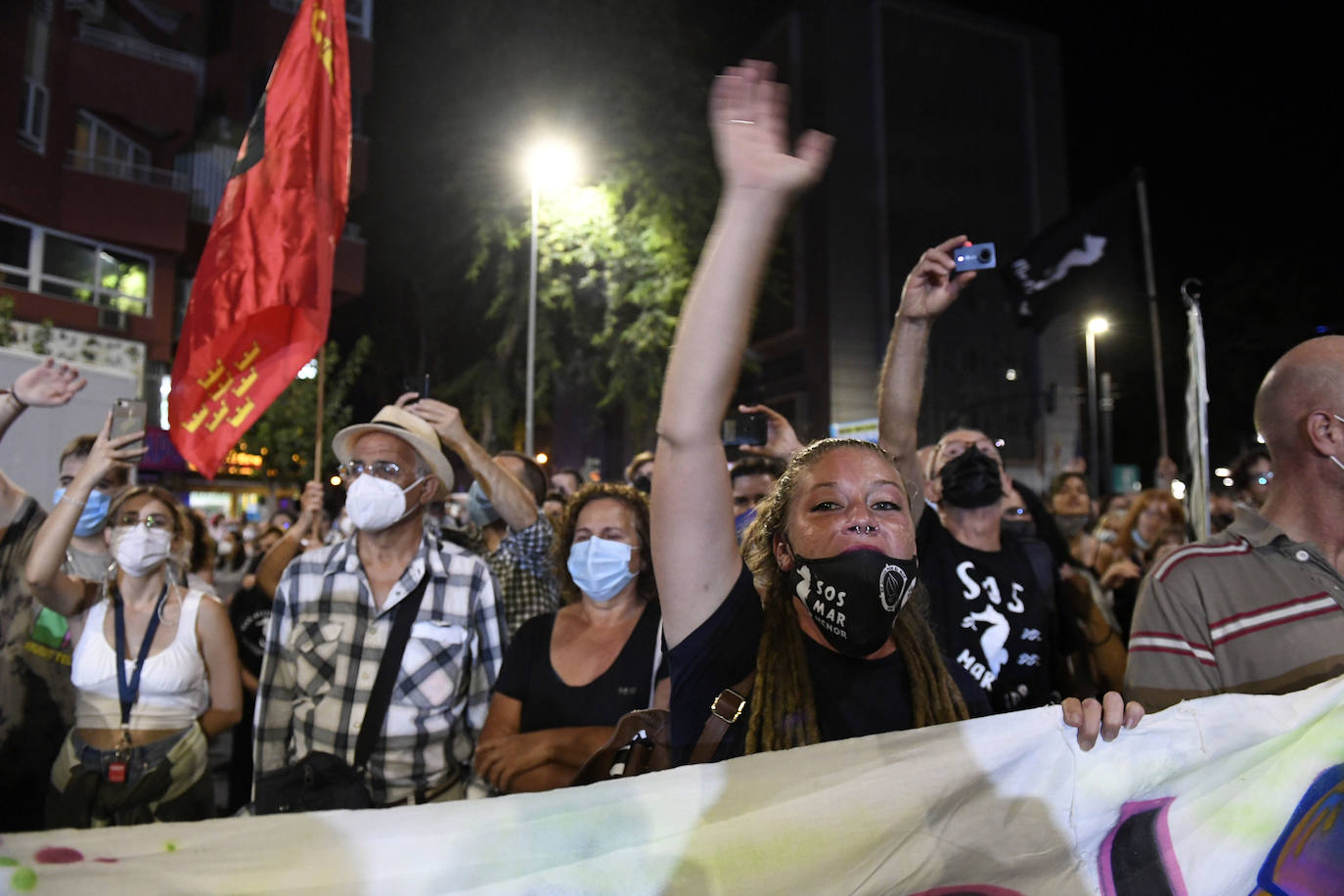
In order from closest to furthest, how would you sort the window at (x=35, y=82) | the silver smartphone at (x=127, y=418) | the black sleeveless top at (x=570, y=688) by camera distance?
the black sleeveless top at (x=570, y=688) → the silver smartphone at (x=127, y=418) → the window at (x=35, y=82)

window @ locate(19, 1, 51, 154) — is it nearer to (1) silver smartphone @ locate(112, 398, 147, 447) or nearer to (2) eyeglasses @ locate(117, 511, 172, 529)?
(2) eyeglasses @ locate(117, 511, 172, 529)

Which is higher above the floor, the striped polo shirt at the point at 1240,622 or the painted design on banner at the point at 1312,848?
the striped polo shirt at the point at 1240,622

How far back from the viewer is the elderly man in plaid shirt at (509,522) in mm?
3896

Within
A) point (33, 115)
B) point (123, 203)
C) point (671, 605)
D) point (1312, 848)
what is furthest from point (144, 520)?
point (123, 203)

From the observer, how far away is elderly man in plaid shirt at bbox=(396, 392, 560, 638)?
3896mm

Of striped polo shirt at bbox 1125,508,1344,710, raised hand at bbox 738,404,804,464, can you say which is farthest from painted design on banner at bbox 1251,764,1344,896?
raised hand at bbox 738,404,804,464

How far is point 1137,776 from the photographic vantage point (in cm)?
183

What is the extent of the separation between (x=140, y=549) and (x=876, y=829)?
3.31 meters

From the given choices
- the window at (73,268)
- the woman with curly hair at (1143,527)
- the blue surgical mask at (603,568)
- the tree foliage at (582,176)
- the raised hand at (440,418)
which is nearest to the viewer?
the blue surgical mask at (603,568)

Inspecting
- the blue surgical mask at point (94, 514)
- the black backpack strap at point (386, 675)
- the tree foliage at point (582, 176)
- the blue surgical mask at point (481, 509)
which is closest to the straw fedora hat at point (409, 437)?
the black backpack strap at point (386, 675)

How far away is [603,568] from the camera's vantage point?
3357mm

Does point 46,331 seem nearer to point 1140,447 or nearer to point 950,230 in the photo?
point 950,230

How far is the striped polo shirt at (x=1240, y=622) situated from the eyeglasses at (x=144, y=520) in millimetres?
3705

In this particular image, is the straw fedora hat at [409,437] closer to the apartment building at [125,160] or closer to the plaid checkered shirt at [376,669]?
the plaid checkered shirt at [376,669]
